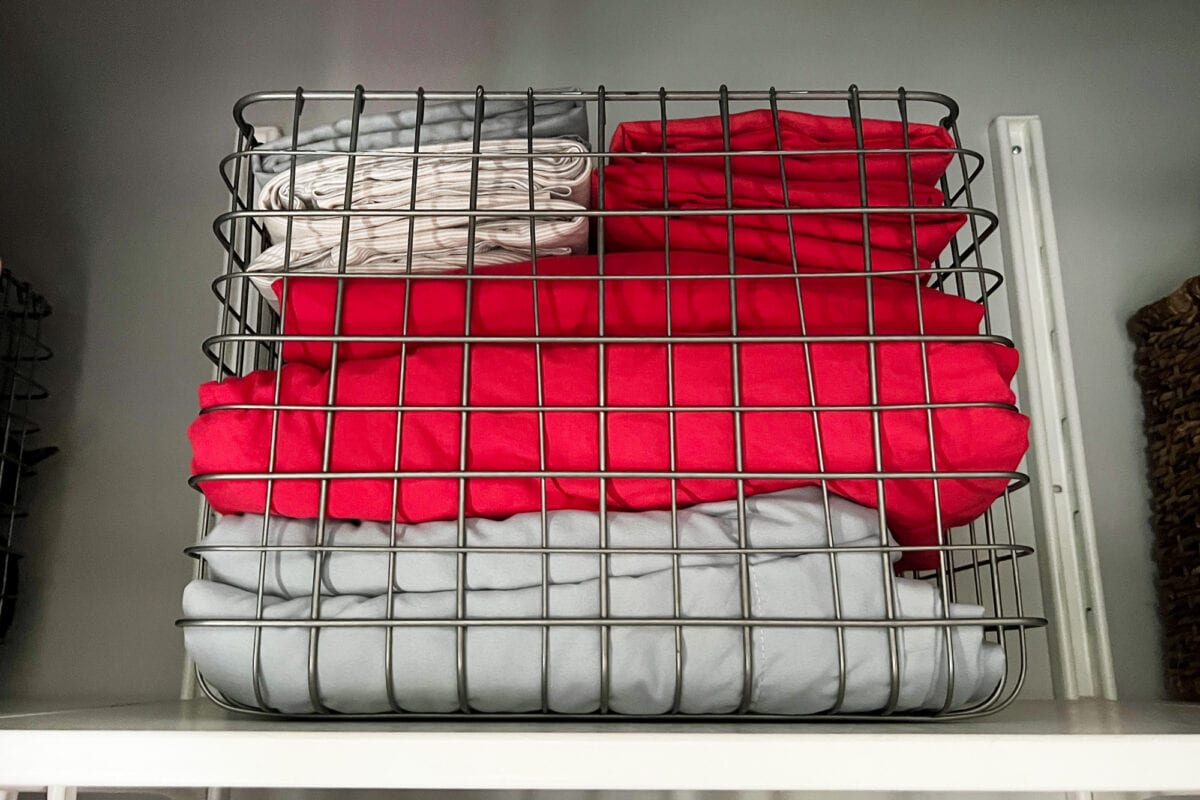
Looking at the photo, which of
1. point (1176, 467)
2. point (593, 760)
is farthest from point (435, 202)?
point (1176, 467)

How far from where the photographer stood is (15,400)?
959 millimetres

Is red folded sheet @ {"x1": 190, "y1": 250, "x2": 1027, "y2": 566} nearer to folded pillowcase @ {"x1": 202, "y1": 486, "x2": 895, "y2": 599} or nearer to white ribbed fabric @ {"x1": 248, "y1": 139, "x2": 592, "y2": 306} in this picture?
folded pillowcase @ {"x1": 202, "y1": 486, "x2": 895, "y2": 599}

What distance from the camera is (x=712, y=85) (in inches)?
41.5

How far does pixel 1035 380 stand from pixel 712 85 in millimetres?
468

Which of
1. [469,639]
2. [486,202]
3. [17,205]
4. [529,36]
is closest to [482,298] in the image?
[486,202]

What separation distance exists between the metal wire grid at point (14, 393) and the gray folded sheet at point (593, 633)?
0.47 m

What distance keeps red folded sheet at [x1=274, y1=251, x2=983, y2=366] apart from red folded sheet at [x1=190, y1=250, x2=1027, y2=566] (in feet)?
0.10

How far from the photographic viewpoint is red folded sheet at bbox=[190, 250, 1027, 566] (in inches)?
21.6

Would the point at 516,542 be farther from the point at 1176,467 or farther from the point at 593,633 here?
the point at 1176,467

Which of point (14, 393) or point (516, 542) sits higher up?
point (14, 393)

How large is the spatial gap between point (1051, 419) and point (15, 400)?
1049 mm

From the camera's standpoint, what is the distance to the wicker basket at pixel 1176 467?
2.84 ft

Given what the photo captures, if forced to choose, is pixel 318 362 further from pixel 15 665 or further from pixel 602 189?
pixel 15 665

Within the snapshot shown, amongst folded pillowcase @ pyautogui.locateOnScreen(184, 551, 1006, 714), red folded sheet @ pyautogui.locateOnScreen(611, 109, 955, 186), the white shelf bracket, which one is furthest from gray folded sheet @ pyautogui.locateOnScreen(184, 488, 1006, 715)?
the white shelf bracket
